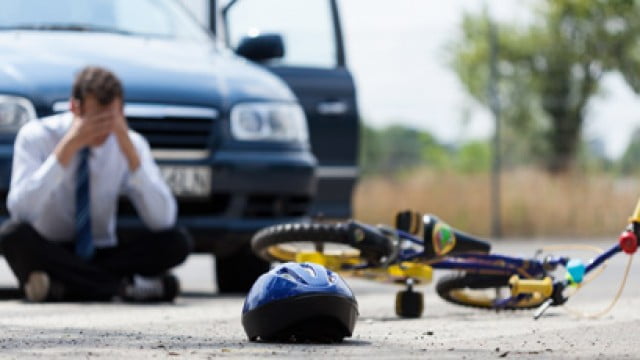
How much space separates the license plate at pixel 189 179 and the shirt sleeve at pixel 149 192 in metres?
0.18

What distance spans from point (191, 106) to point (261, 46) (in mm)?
970

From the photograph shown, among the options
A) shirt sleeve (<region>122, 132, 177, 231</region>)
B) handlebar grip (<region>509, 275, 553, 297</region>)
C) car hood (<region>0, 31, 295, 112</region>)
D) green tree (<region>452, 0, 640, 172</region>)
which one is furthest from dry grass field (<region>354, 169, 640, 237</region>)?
handlebar grip (<region>509, 275, 553, 297</region>)

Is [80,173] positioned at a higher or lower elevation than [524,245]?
higher

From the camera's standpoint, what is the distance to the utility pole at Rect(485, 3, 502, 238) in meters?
23.6

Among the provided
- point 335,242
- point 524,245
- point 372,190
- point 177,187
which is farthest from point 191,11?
point 372,190

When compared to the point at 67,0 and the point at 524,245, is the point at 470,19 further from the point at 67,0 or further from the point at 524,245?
the point at 67,0

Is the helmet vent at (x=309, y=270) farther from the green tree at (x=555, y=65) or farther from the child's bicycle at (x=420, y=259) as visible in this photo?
the green tree at (x=555, y=65)

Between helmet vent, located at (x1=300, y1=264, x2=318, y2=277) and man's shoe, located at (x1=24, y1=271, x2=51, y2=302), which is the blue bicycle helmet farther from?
man's shoe, located at (x1=24, y1=271, x2=51, y2=302)

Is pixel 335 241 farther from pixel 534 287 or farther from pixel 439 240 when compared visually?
pixel 534 287

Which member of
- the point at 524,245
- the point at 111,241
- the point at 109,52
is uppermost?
the point at 109,52

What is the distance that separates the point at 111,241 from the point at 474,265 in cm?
224

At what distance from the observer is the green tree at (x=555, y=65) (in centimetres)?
2641

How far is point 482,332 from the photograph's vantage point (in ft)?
21.7

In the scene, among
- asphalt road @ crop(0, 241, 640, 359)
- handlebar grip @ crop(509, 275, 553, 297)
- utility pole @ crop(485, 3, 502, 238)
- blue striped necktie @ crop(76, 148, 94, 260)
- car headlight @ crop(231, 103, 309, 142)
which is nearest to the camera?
asphalt road @ crop(0, 241, 640, 359)
